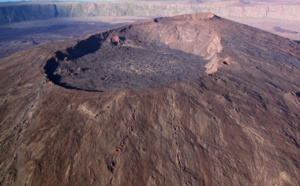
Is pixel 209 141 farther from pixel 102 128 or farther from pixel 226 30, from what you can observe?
pixel 226 30

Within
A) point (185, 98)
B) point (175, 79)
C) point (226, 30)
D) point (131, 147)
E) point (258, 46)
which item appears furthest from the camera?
point (226, 30)

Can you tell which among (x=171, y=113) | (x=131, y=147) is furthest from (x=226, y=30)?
(x=131, y=147)

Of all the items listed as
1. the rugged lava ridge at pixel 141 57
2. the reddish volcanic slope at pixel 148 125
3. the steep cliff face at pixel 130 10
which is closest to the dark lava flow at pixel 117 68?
the rugged lava ridge at pixel 141 57

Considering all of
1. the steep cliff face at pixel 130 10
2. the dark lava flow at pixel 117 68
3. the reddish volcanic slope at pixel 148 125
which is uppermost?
the steep cliff face at pixel 130 10

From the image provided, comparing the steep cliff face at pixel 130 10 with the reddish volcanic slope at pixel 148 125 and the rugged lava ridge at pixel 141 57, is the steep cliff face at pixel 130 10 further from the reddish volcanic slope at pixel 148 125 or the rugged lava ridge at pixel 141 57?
the reddish volcanic slope at pixel 148 125

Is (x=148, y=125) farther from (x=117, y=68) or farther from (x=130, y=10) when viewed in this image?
(x=130, y=10)

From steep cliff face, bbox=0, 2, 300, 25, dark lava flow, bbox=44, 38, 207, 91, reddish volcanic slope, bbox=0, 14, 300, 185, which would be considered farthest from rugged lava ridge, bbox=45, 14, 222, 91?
steep cliff face, bbox=0, 2, 300, 25

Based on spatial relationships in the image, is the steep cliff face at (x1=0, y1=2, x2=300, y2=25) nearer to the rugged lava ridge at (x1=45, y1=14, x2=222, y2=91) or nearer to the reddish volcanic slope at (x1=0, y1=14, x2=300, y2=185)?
the rugged lava ridge at (x1=45, y1=14, x2=222, y2=91)
